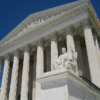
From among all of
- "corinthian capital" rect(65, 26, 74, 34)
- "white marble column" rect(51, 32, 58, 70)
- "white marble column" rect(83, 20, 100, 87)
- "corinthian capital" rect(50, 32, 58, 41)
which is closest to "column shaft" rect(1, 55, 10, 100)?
"corinthian capital" rect(50, 32, 58, 41)

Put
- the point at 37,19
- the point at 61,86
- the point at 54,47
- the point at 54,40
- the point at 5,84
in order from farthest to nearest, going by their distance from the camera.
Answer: the point at 5,84 < the point at 37,19 < the point at 54,40 < the point at 54,47 < the point at 61,86

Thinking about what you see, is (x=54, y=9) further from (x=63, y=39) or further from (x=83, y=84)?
(x=83, y=84)

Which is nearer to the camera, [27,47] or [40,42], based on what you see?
[40,42]

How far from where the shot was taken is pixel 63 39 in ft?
95.8

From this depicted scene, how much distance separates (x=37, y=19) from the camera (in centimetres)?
3119

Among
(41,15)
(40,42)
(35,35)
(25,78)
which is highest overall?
(41,15)

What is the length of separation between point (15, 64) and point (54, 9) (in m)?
14.2

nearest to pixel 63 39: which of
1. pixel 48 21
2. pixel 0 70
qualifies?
pixel 48 21

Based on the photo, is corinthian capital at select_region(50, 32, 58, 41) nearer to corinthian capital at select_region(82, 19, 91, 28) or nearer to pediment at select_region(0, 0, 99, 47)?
pediment at select_region(0, 0, 99, 47)

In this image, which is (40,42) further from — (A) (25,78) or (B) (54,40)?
(A) (25,78)

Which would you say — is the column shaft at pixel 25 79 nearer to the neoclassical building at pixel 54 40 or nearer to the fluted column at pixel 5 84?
the neoclassical building at pixel 54 40

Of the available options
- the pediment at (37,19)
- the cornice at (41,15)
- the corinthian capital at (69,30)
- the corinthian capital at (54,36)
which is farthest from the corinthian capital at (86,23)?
the corinthian capital at (54,36)

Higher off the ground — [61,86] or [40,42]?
[40,42]

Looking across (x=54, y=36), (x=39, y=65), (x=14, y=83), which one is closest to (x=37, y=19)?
(x=54, y=36)
